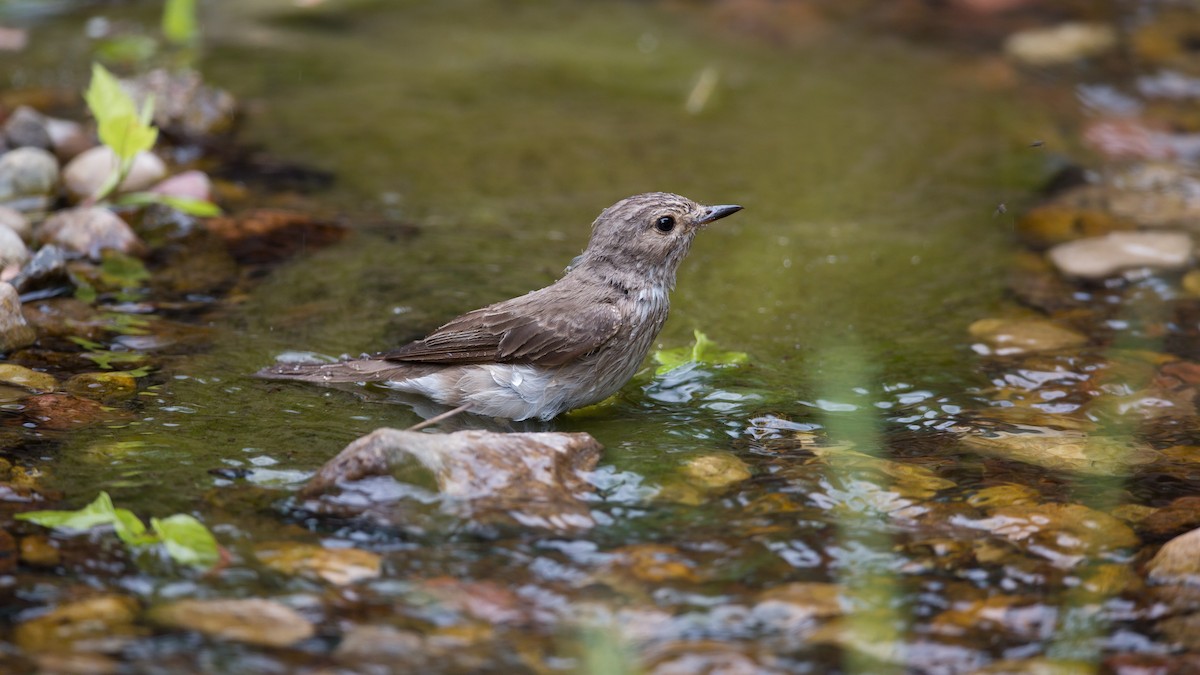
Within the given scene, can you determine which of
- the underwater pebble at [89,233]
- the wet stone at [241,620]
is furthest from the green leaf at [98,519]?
the underwater pebble at [89,233]

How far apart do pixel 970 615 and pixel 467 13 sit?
9956mm

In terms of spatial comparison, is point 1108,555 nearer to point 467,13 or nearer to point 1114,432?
point 1114,432

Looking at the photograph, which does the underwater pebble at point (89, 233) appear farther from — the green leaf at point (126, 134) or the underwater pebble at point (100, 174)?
the underwater pebble at point (100, 174)

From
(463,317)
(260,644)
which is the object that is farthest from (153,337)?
(260,644)

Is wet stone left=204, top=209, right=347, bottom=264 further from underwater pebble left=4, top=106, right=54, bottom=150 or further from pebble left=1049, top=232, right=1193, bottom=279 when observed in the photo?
pebble left=1049, top=232, right=1193, bottom=279

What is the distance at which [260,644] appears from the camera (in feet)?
12.3

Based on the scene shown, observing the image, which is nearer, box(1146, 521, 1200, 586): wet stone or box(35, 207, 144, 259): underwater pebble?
box(1146, 521, 1200, 586): wet stone

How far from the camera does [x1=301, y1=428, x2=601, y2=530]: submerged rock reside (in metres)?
4.56


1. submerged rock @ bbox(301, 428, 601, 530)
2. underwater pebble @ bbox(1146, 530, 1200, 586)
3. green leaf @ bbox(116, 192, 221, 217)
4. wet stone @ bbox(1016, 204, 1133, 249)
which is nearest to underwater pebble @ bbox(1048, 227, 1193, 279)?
wet stone @ bbox(1016, 204, 1133, 249)

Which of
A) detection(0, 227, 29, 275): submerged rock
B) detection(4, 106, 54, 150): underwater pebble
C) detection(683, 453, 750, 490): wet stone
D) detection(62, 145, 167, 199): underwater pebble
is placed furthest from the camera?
detection(4, 106, 54, 150): underwater pebble

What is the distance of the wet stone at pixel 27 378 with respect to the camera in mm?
5449

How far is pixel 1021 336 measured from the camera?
6602 millimetres

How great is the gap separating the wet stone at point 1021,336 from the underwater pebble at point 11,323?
4.81 meters

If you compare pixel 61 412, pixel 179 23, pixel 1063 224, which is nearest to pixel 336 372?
pixel 61 412
